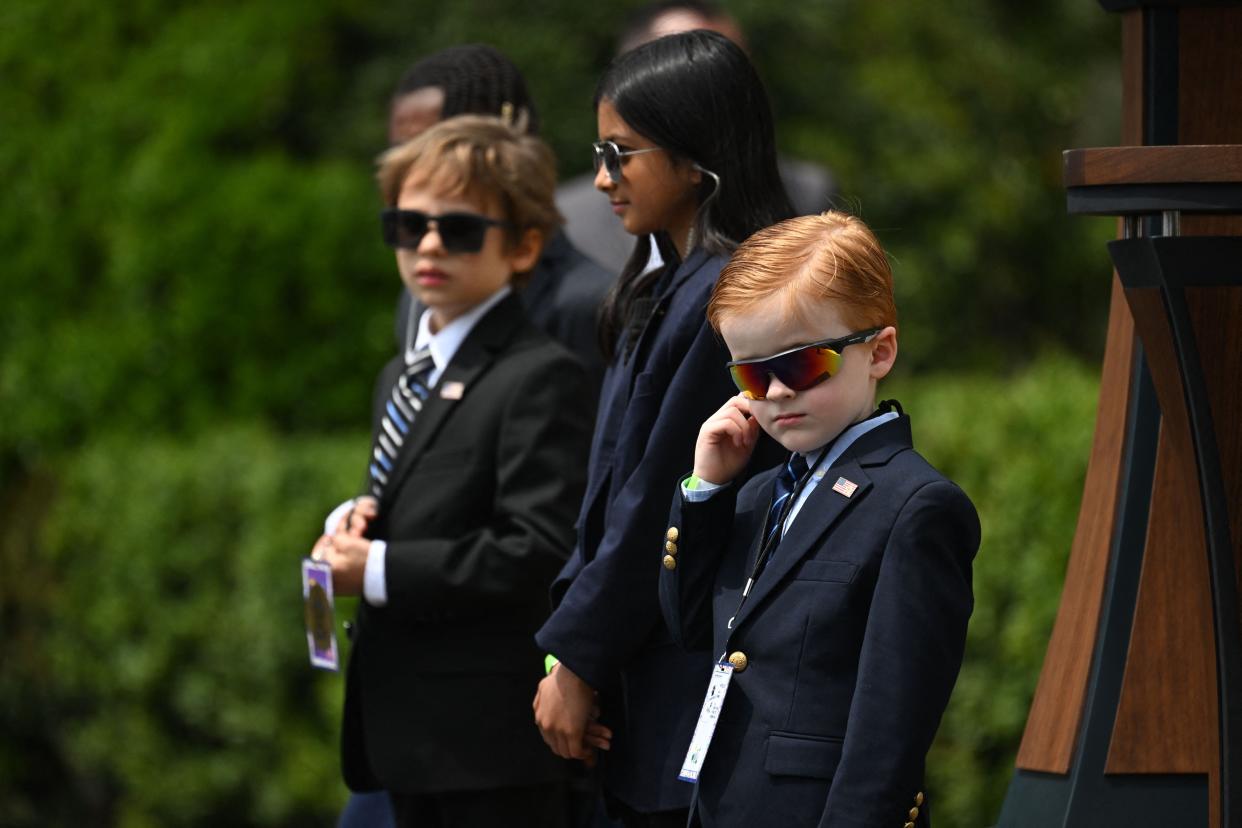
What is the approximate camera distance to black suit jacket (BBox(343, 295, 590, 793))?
372cm

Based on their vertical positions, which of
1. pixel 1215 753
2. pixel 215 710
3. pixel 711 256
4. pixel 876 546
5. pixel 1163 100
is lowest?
pixel 215 710

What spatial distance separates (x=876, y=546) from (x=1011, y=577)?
3.33 meters

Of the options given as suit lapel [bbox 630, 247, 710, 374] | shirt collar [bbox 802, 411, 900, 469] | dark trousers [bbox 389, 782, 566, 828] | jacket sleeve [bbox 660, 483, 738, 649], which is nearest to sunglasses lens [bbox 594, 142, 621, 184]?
suit lapel [bbox 630, 247, 710, 374]

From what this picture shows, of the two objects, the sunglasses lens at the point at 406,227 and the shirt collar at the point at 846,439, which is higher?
the sunglasses lens at the point at 406,227

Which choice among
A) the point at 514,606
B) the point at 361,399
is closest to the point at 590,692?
the point at 514,606

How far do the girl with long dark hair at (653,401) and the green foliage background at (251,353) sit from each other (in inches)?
111

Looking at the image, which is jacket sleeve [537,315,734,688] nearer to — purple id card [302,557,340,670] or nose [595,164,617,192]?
nose [595,164,617,192]

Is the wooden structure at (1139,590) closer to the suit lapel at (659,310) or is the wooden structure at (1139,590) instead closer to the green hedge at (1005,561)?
the suit lapel at (659,310)

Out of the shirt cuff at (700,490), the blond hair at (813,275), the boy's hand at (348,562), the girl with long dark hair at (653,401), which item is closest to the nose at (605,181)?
the girl with long dark hair at (653,401)

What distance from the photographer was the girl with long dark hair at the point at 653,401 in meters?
3.09

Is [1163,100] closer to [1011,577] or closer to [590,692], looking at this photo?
[590,692]

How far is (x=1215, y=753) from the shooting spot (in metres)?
2.79

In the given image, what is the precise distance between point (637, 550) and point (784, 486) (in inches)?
13.1

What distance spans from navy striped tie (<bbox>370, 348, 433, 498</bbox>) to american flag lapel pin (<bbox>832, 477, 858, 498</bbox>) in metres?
1.40
